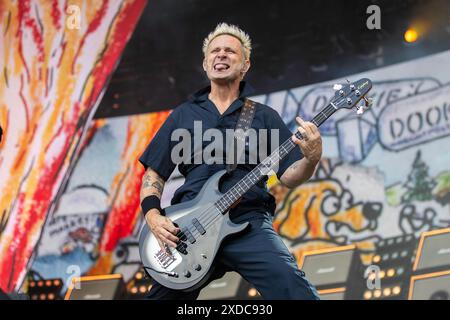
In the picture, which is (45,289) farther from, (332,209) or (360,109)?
(360,109)

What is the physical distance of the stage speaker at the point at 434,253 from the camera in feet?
20.2

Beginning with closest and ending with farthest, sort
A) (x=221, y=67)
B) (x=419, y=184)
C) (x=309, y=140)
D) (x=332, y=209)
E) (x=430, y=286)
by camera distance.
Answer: (x=309, y=140), (x=221, y=67), (x=430, y=286), (x=419, y=184), (x=332, y=209)

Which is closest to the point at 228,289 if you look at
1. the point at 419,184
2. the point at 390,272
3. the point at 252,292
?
the point at 252,292

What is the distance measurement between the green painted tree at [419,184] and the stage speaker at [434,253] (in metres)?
0.29

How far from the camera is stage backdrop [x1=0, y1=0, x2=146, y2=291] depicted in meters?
7.00

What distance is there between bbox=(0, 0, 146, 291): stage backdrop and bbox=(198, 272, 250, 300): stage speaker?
155 cm

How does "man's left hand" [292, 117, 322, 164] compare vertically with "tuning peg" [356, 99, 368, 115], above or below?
below

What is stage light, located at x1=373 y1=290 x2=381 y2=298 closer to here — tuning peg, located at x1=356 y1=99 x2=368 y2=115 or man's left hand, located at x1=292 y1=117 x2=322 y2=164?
tuning peg, located at x1=356 y1=99 x2=368 y2=115

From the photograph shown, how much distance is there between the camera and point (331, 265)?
6418 mm

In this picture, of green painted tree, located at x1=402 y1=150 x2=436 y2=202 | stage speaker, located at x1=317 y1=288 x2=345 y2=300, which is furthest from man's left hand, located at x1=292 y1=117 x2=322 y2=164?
stage speaker, located at x1=317 y1=288 x2=345 y2=300

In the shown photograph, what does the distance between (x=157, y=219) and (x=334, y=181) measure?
2.67 metres

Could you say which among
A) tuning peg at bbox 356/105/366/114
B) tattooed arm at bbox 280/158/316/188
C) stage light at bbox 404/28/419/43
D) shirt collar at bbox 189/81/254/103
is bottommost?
tattooed arm at bbox 280/158/316/188

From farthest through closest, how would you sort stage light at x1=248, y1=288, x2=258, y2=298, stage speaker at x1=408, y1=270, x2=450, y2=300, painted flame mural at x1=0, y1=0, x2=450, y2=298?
1. stage light at x1=248, y1=288, x2=258, y2=298
2. painted flame mural at x1=0, y1=0, x2=450, y2=298
3. stage speaker at x1=408, y1=270, x2=450, y2=300
